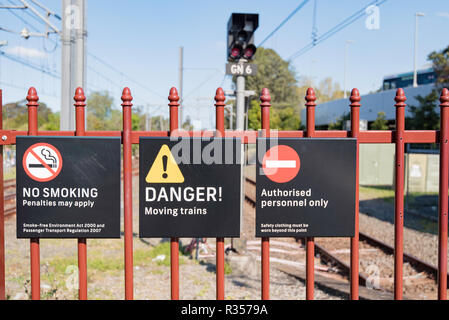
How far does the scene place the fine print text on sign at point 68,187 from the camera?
302 centimetres

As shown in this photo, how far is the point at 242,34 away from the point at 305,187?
3.78 m

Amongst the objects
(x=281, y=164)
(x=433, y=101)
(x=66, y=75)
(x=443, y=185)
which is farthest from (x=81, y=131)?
(x=433, y=101)

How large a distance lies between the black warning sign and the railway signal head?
352cm

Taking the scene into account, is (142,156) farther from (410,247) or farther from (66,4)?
(410,247)

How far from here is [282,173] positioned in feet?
10.0

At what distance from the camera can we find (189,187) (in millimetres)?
3051

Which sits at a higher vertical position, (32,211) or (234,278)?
(32,211)

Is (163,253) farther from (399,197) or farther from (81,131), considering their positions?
(399,197)

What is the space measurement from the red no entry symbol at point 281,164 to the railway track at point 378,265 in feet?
15.6

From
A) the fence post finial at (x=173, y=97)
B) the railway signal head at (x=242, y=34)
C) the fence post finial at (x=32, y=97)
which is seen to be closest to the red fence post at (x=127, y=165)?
the fence post finial at (x=173, y=97)

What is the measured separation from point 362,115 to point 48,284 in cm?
3192

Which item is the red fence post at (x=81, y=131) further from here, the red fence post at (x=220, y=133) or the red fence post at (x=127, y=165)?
the red fence post at (x=220, y=133)
